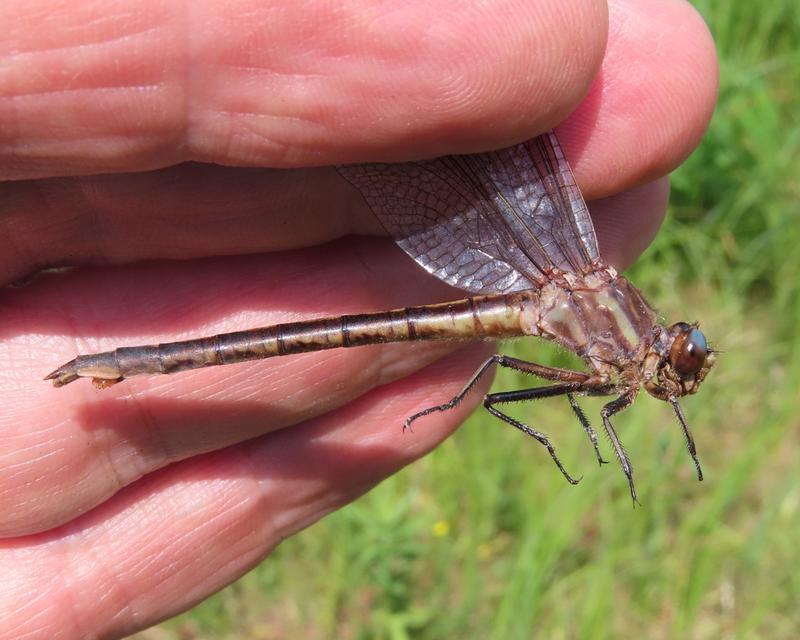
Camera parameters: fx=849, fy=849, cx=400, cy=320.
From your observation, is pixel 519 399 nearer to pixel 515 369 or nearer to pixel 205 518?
pixel 515 369

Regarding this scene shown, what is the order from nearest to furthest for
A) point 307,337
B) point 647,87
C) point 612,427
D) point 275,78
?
point 275,78
point 647,87
point 307,337
point 612,427

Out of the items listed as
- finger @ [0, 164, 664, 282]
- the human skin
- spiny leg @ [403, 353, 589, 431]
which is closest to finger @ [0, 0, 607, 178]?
the human skin

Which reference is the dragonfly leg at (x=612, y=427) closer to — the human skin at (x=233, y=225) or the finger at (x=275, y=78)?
the human skin at (x=233, y=225)

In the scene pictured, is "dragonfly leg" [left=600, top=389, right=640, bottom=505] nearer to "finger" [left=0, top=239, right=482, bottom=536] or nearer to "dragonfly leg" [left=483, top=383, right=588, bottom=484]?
"dragonfly leg" [left=483, top=383, right=588, bottom=484]

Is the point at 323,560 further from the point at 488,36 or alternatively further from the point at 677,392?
the point at 488,36

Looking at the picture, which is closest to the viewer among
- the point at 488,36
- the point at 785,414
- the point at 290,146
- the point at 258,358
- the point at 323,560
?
the point at 488,36

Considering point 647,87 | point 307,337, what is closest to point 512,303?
point 307,337

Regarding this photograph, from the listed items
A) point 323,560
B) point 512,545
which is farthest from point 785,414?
point 323,560
